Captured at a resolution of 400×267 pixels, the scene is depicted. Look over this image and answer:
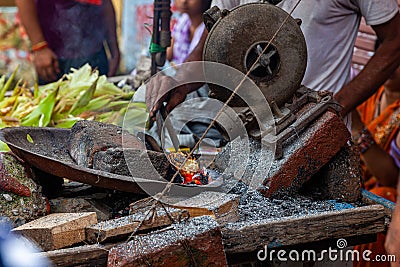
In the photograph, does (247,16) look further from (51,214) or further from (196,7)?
(196,7)

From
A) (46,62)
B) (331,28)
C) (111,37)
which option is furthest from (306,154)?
(111,37)

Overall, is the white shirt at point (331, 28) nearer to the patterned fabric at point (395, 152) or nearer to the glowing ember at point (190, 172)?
the patterned fabric at point (395, 152)

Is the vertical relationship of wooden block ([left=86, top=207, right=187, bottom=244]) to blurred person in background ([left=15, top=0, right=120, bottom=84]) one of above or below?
above

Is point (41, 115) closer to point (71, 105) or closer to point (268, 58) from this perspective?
point (71, 105)

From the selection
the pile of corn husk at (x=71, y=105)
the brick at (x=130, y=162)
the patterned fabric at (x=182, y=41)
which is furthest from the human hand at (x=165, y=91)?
the patterned fabric at (x=182, y=41)

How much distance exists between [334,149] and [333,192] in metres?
0.20

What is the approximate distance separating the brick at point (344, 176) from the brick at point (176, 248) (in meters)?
0.79

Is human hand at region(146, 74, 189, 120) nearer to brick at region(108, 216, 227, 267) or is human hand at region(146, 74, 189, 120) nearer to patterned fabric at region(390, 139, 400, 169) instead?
brick at region(108, 216, 227, 267)

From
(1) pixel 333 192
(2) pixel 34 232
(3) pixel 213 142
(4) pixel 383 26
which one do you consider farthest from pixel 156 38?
(2) pixel 34 232

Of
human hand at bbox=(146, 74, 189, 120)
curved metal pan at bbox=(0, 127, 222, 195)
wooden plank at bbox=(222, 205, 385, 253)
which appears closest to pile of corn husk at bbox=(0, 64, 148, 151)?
human hand at bbox=(146, 74, 189, 120)

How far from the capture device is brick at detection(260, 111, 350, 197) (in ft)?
8.02

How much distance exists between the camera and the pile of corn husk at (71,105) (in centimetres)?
398

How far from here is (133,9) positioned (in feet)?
27.9

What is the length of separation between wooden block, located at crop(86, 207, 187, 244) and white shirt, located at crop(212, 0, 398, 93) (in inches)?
67.4
